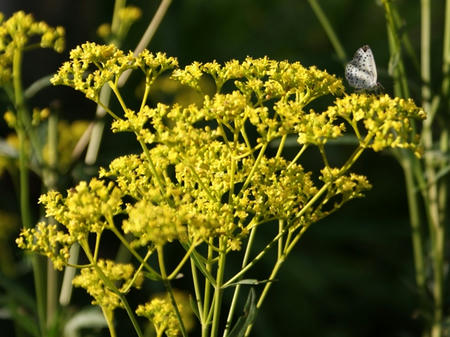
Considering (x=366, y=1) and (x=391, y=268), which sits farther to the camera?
(x=366, y=1)

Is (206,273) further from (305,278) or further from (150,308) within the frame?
(305,278)

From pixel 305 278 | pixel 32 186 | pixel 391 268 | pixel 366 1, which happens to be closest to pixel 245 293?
pixel 305 278

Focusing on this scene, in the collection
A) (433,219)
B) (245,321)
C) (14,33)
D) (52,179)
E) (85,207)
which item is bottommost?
(245,321)

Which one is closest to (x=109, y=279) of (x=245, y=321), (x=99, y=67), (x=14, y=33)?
(x=245, y=321)

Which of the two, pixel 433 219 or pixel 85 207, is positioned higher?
pixel 85 207

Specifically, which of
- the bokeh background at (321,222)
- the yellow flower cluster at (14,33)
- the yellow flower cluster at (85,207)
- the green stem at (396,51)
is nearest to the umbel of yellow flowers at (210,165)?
the yellow flower cluster at (85,207)

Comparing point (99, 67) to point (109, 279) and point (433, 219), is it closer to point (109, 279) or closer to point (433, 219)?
point (109, 279)

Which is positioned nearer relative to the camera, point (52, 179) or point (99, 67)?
point (99, 67)

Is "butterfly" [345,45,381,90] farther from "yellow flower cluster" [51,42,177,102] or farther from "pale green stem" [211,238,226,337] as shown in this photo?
"pale green stem" [211,238,226,337]

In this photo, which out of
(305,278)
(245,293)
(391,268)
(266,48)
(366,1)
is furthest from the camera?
(366,1)
